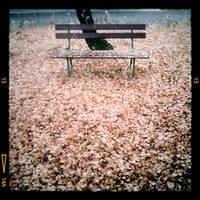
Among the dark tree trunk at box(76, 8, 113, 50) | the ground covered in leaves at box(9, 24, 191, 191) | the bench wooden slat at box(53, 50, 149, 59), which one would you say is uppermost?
the dark tree trunk at box(76, 8, 113, 50)

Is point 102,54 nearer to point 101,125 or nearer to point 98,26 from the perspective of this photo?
point 98,26

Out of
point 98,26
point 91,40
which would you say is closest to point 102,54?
point 98,26

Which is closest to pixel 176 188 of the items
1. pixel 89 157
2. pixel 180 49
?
pixel 89 157

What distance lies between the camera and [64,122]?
123 inches

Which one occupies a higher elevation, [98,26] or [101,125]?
[98,26]

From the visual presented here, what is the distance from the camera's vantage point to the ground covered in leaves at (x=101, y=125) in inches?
86.4

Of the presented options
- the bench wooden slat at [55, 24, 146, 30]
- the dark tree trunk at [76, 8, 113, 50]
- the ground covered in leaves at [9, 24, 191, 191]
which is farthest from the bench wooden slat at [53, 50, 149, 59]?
the dark tree trunk at [76, 8, 113, 50]

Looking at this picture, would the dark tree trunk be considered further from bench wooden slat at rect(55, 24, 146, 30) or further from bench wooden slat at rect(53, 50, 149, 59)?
bench wooden slat at rect(53, 50, 149, 59)

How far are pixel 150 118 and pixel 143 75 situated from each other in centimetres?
190

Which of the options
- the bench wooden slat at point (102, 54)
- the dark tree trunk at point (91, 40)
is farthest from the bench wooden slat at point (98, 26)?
the bench wooden slat at point (102, 54)

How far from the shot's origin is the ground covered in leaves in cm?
220

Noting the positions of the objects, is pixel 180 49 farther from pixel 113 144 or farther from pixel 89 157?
pixel 89 157

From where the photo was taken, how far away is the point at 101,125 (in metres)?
3.04

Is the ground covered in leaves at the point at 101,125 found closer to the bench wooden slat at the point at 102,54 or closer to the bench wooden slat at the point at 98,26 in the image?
the bench wooden slat at the point at 102,54
